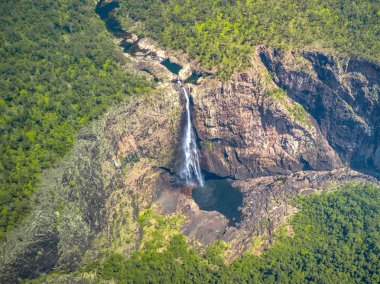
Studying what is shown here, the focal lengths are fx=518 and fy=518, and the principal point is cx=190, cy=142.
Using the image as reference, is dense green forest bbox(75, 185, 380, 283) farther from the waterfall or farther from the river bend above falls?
the waterfall

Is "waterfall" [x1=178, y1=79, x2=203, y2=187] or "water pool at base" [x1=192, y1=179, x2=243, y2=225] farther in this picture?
"waterfall" [x1=178, y1=79, x2=203, y2=187]

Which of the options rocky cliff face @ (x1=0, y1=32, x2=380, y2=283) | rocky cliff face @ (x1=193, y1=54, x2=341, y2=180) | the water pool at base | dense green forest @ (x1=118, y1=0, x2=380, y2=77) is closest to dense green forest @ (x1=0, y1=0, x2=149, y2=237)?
rocky cliff face @ (x1=0, y1=32, x2=380, y2=283)

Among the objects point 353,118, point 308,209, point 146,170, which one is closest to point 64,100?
point 146,170

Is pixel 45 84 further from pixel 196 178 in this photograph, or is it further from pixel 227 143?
pixel 227 143

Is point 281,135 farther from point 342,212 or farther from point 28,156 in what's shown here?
point 28,156

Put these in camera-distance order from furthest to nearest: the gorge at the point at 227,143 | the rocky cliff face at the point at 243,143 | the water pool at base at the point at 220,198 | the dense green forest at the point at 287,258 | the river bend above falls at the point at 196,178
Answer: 1. the river bend above falls at the point at 196,178
2. the water pool at base at the point at 220,198
3. the gorge at the point at 227,143
4. the rocky cliff face at the point at 243,143
5. the dense green forest at the point at 287,258

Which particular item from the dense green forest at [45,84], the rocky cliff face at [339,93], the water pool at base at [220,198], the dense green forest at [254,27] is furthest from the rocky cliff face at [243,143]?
the dense green forest at [45,84]

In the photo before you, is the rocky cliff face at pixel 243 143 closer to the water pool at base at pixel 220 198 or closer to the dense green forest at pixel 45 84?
the water pool at base at pixel 220 198
